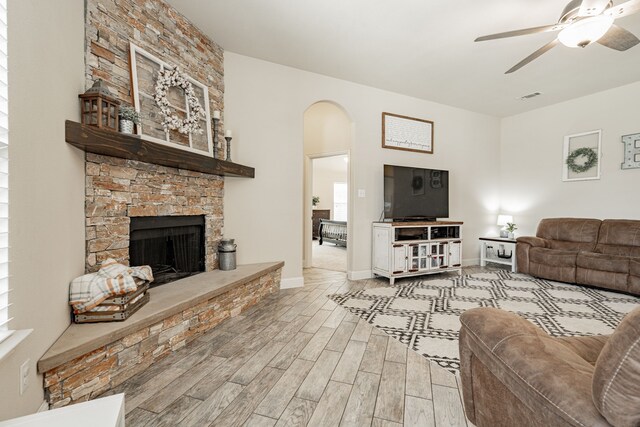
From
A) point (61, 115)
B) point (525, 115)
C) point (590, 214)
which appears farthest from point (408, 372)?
point (525, 115)

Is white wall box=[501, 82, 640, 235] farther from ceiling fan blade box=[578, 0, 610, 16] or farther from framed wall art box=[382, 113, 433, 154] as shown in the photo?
ceiling fan blade box=[578, 0, 610, 16]

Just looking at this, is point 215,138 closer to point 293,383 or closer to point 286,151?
point 286,151

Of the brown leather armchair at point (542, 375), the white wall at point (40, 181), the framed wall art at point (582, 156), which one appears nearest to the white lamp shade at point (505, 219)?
the framed wall art at point (582, 156)

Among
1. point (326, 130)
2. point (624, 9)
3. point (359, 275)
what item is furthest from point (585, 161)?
point (326, 130)

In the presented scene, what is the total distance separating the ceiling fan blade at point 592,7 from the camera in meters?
1.85

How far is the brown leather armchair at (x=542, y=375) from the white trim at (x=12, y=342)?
5.59 feet

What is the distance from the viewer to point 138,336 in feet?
6.00

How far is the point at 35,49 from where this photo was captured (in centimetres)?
135

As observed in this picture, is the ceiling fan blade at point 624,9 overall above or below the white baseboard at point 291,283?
above

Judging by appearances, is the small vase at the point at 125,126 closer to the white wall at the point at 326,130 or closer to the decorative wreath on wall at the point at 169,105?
the decorative wreath on wall at the point at 169,105

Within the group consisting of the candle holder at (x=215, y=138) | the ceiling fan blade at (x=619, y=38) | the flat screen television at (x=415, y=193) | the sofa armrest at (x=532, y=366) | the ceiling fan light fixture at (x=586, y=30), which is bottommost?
the sofa armrest at (x=532, y=366)

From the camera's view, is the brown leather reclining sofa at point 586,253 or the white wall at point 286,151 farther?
the brown leather reclining sofa at point 586,253

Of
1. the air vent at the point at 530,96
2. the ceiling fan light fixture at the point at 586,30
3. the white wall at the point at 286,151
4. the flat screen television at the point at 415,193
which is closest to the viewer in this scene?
the ceiling fan light fixture at the point at 586,30

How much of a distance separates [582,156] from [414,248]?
3.33 metres
